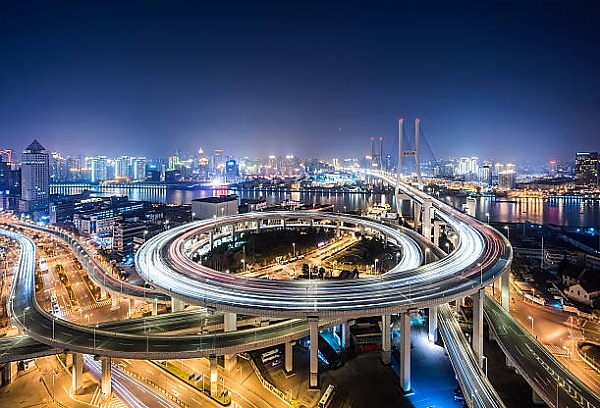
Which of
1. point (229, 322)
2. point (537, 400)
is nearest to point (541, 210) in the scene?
point (537, 400)

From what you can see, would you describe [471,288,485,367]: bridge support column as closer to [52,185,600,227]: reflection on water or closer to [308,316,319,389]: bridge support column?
[308,316,319,389]: bridge support column

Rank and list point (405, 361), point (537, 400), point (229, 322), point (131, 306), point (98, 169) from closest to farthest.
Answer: point (537, 400) → point (405, 361) → point (229, 322) → point (131, 306) → point (98, 169)

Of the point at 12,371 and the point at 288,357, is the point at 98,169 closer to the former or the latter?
the point at 12,371

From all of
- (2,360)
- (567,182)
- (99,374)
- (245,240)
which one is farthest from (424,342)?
(567,182)

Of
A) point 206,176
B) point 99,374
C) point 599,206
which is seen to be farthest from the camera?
point 206,176

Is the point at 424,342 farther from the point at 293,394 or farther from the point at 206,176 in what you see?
the point at 206,176

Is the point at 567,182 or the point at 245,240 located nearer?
the point at 245,240
